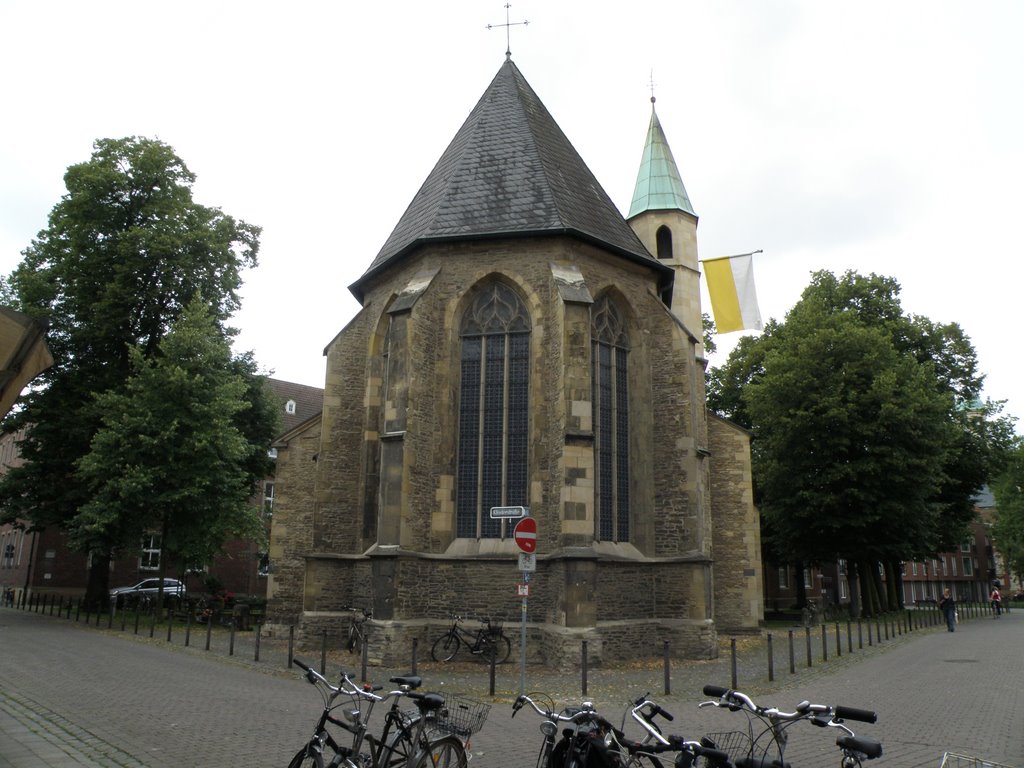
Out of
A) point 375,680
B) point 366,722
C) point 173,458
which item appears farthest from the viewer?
point 173,458

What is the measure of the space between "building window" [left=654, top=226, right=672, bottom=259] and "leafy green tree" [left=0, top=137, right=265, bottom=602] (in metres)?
14.8

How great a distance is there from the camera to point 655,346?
749 inches

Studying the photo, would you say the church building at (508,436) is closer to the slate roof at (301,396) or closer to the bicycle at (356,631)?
the bicycle at (356,631)

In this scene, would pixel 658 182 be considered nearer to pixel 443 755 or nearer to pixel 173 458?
pixel 173 458

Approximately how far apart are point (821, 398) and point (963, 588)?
223 feet

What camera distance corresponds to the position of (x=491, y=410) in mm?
17328

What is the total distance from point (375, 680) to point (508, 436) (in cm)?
583

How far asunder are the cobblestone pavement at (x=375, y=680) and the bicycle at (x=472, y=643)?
38cm

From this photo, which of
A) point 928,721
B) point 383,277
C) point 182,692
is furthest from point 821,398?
point 182,692

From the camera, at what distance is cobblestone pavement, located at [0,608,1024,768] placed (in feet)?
24.9

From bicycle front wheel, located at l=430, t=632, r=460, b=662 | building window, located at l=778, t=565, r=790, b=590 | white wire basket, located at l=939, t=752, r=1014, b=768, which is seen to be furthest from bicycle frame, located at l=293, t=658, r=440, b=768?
building window, located at l=778, t=565, r=790, b=590

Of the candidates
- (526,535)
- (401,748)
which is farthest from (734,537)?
(401,748)

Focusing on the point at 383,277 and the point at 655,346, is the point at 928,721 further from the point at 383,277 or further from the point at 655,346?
the point at 383,277

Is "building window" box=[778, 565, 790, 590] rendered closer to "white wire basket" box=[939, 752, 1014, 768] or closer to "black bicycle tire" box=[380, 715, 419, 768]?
"white wire basket" box=[939, 752, 1014, 768]
